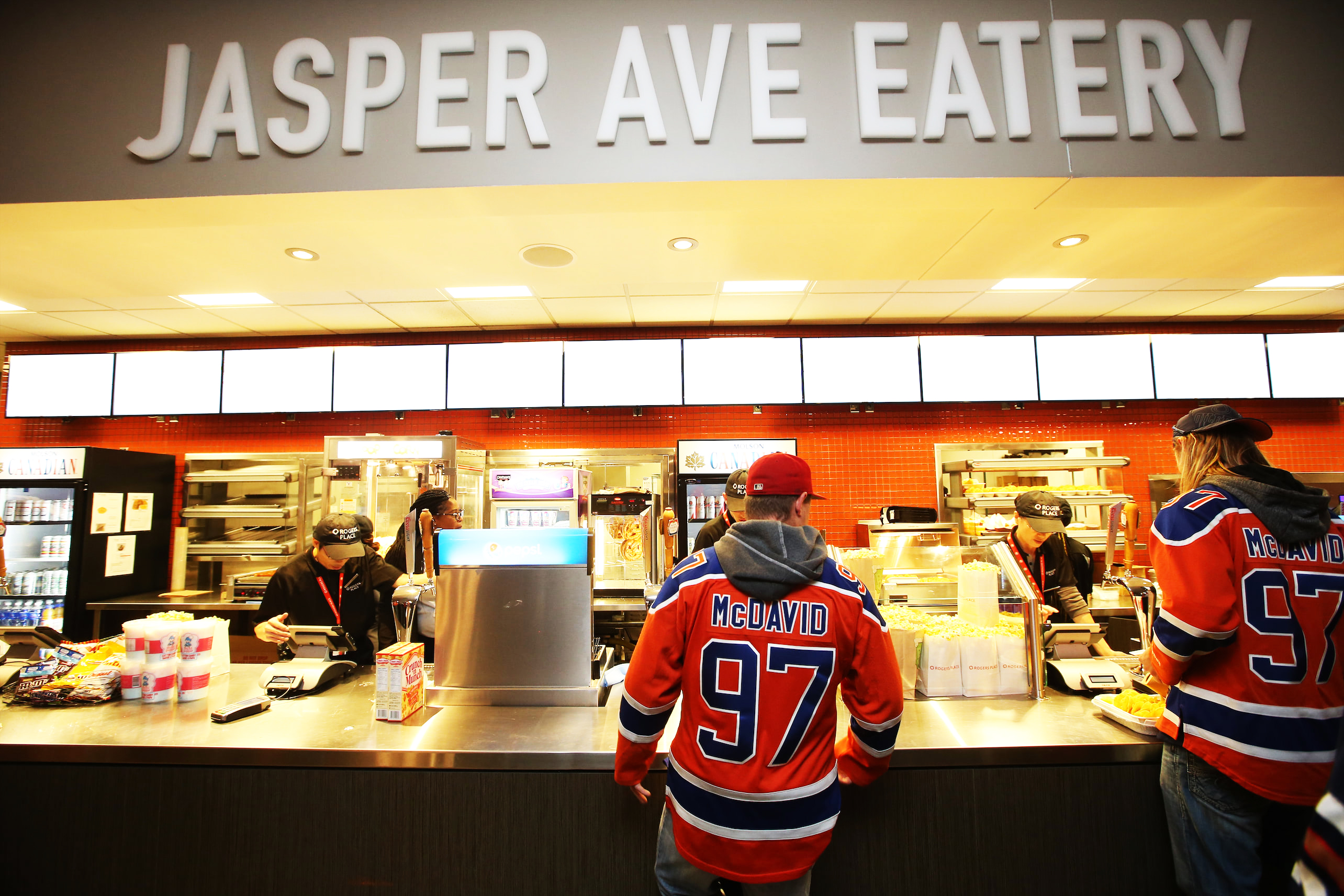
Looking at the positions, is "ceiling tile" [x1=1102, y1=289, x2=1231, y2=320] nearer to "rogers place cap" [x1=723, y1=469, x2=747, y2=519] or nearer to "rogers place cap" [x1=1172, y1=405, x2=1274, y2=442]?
"rogers place cap" [x1=723, y1=469, x2=747, y2=519]

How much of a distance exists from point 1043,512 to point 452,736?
10.9 feet

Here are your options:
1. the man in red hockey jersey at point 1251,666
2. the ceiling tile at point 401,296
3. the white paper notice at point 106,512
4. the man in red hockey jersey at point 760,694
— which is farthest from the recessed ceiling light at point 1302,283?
the white paper notice at point 106,512

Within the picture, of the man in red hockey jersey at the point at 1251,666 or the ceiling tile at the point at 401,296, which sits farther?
the ceiling tile at the point at 401,296

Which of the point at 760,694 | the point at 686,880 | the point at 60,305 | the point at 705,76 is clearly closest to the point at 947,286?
the point at 705,76

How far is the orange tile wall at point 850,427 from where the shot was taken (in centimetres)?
577

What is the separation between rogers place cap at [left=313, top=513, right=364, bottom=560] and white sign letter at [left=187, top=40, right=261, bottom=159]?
166 cm

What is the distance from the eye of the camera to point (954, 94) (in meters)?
2.05

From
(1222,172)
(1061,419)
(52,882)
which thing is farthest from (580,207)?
(1061,419)

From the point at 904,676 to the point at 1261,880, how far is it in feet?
3.23

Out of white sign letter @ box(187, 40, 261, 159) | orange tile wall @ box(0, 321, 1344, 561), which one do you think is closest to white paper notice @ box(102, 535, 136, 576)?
orange tile wall @ box(0, 321, 1344, 561)

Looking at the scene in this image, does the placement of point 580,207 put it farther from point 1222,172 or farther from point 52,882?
point 52,882

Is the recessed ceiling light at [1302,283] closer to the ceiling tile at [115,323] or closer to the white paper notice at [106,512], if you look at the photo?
the ceiling tile at [115,323]

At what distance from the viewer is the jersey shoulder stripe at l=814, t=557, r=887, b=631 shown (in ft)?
4.65

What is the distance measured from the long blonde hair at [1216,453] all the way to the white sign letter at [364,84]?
2.81 meters
